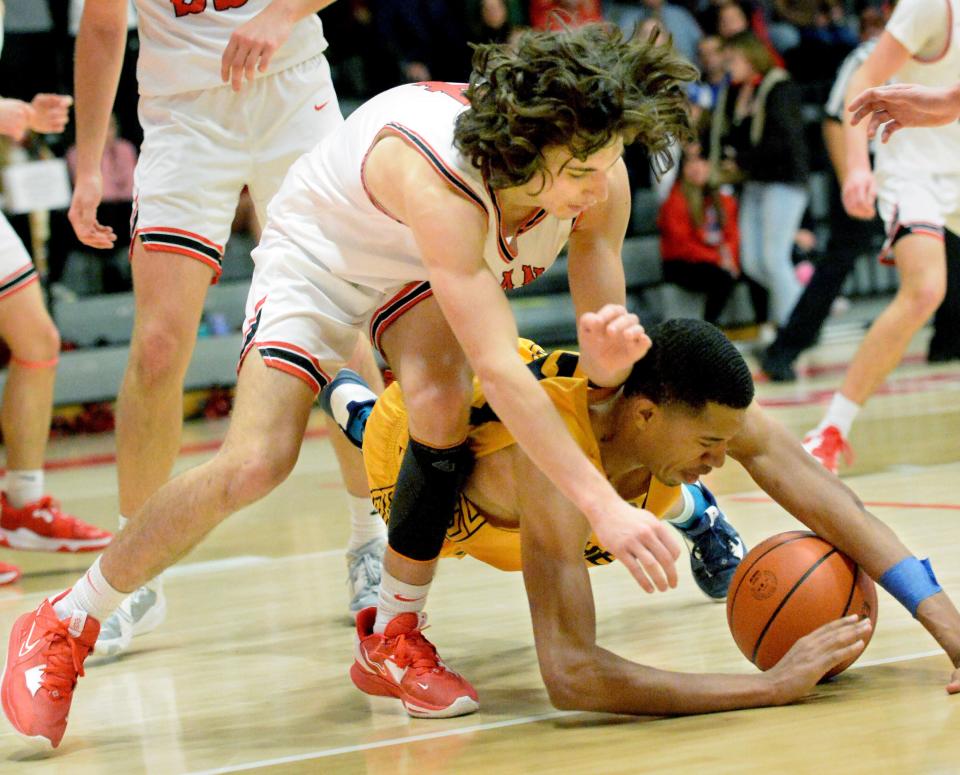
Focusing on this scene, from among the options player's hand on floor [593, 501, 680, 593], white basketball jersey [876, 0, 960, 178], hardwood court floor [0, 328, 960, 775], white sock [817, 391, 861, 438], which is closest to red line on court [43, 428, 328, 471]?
hardwood court floor [0, 328, 960, 775]

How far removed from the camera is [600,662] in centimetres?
283

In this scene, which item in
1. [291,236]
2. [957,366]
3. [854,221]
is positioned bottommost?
[957,366]

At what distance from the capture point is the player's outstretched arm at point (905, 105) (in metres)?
3.48

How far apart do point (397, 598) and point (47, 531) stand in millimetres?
2423

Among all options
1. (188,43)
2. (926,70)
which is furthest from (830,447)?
(188,43)

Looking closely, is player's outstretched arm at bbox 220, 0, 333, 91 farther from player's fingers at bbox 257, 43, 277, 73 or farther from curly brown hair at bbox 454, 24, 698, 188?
curly brown hair at bbox 454, 24, 698, 188

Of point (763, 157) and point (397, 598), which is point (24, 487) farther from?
point (763, 157)

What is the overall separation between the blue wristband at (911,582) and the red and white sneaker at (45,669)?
174 cm

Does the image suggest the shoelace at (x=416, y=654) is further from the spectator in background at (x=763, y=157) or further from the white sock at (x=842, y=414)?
the spectator in background at (x=763, y=157)

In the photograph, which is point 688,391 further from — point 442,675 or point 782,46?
point 782,46

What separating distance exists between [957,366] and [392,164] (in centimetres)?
728

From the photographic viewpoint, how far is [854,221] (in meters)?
9.34

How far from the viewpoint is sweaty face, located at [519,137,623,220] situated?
2.87 m

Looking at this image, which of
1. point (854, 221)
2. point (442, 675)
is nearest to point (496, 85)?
point (442, 675)
